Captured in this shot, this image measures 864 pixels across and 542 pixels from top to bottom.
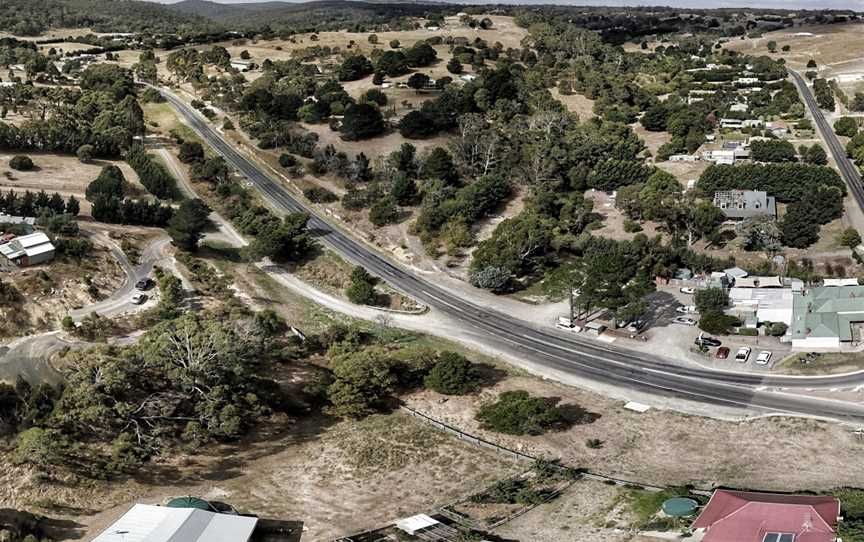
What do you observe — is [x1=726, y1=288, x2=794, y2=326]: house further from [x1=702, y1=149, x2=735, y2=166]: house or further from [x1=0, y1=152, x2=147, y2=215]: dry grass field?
[x1=0, y1=152, x2=147, y2=215]: dry grass field

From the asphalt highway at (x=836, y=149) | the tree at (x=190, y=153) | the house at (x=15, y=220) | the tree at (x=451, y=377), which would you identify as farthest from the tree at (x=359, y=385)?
the asphalt highway at (x=836, y=149)

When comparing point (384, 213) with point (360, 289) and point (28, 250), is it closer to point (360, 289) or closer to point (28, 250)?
point (360, 289)

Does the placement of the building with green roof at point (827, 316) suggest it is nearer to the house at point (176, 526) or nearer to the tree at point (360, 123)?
the house at point (176, 526)

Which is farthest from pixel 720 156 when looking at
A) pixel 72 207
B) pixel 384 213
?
pixel 72 207

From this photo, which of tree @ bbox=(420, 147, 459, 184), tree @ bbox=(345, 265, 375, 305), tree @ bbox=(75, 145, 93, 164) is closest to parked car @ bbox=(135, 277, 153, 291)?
tree @ bbox=(345, 265, 375, 305)

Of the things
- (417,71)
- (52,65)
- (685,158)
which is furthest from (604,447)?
(52,65)
